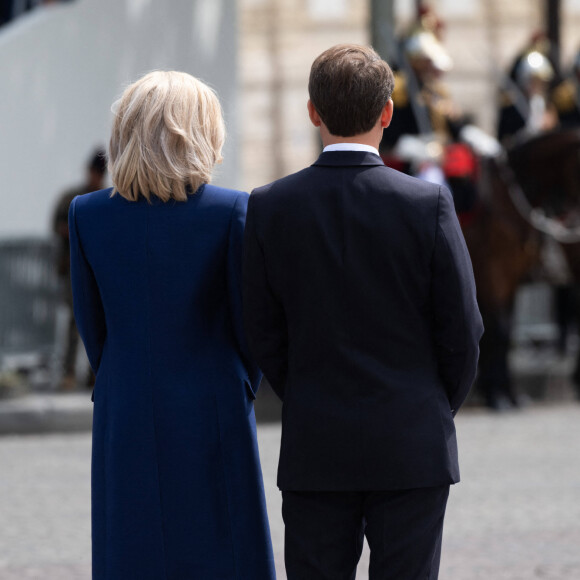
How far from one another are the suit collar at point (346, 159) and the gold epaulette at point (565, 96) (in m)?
8.39

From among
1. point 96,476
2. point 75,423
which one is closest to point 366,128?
point 96,476

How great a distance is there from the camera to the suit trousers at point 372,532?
301cm

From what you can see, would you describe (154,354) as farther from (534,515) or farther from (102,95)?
(102,95)

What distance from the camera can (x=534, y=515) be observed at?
6.29 m

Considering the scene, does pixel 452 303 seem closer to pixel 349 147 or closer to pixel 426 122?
pixel 349 147

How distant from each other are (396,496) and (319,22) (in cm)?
2218

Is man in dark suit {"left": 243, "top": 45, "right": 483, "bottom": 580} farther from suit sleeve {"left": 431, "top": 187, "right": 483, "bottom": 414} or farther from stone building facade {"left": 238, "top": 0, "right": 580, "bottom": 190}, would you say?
stone building facade {"left": 238, "top": 0, "right": 580, "bottom": 190}

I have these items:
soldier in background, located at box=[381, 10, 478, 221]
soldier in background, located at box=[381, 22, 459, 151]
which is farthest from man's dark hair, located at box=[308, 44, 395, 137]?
soldier in background, located at box=[381, 22, 459, 151]

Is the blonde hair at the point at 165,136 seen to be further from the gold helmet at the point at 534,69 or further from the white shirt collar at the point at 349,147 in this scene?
the gold helmet at the point at 534,69

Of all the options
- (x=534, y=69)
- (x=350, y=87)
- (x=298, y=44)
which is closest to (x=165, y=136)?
(x=350, y=87)

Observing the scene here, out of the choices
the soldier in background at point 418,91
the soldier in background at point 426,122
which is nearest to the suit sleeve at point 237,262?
the soldier in background at point 426,122

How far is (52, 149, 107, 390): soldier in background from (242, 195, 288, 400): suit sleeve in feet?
26.9

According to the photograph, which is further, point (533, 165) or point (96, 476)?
point (533, 165)

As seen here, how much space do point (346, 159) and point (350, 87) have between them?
157 millimetres
